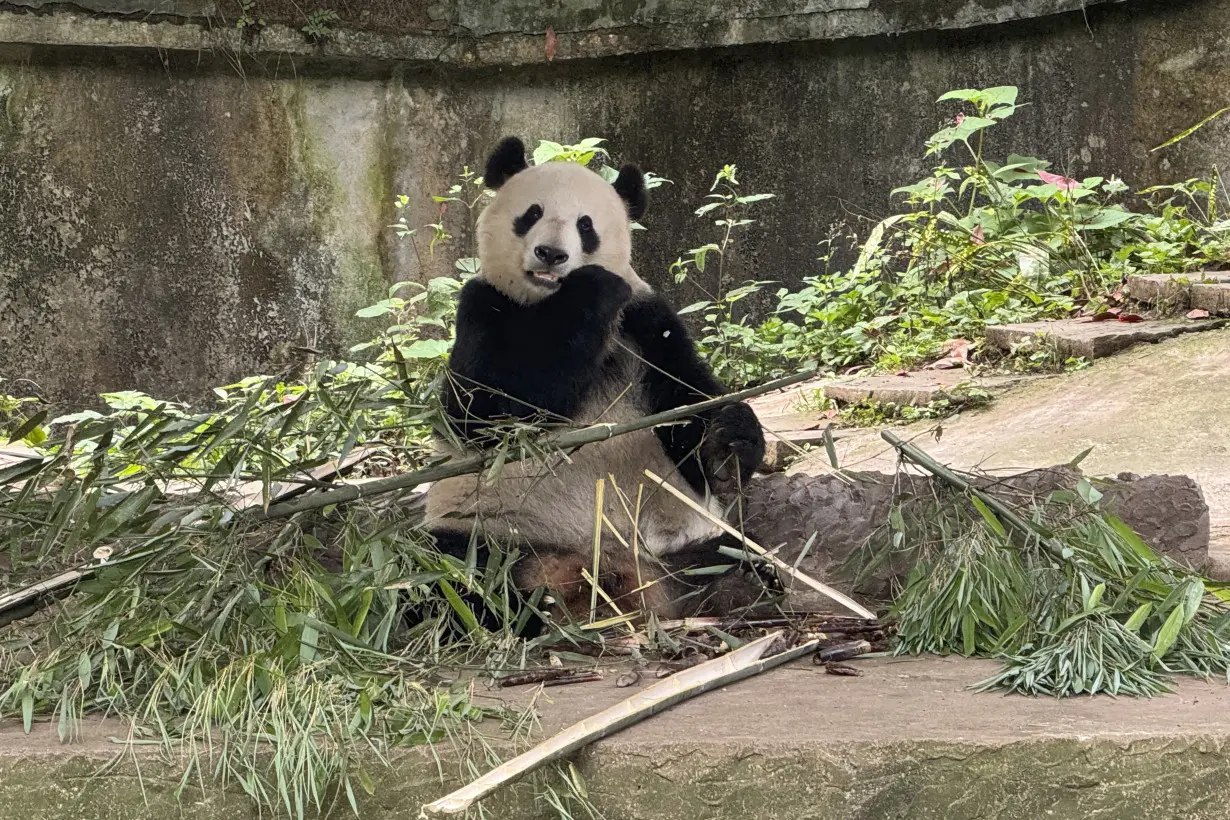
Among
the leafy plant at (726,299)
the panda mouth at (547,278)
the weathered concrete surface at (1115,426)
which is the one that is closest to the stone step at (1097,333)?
the weathered concrete surface at (1115,426)

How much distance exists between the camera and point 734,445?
343 centimetres

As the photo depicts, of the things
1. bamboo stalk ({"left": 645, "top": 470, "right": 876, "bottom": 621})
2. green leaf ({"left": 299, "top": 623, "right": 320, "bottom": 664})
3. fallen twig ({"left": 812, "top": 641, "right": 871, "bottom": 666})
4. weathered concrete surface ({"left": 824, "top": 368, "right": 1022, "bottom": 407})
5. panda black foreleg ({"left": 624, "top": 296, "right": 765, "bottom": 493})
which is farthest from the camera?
weathered concrete surface ({"left": 824, "top": 368, "right": 1022, "bottom": 407})

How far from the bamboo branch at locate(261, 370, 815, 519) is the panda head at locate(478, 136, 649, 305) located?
50 centimetres

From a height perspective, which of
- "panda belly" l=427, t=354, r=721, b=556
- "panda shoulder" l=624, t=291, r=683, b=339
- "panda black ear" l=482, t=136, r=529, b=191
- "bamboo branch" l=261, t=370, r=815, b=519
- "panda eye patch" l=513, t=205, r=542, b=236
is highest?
"panda black ear" l=482, t=136, r=529, b=191

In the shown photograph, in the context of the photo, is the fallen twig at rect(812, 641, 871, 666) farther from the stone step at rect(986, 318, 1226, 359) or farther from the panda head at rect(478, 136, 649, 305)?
the stone step at rect(986, 318, 1226, 359)

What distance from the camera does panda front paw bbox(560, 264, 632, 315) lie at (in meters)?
3.37

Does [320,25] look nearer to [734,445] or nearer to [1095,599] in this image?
[734,445]

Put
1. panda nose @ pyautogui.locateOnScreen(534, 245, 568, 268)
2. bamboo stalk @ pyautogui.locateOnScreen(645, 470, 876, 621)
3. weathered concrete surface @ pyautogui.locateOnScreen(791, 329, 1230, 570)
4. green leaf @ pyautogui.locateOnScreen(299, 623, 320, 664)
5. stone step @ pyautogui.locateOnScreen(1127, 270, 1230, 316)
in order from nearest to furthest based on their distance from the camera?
green leaf @ pyautogui.locateOnScreen(299, 623, 320, 664), bamboo stalk @ pyautogui.locateOnScreen(645, 470, 876, 621), panda nose @ pyautogui.locateOnScreen(534, 245, 568, 268), weathered concrete surface @ pyautogui.locateOnScreen(791, 329, 1230, 570), stone step @ pyautogui.locateOnScreen(1127, 270, 1230, 316)

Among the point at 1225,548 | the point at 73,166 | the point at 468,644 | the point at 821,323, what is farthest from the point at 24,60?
the point at 1225,548

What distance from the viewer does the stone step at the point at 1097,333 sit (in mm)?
6121

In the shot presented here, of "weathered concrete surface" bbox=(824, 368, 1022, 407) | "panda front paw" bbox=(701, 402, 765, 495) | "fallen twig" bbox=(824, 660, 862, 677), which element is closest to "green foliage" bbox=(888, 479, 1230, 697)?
"fallen twig" bbox=(824, 660, 862, 677)

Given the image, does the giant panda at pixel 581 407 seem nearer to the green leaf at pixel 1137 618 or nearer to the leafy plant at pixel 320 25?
the green leaf at pixel 1137 618

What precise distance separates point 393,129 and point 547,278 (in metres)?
5.41

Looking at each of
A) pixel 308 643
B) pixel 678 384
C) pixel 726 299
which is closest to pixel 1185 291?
pixel 726 299
